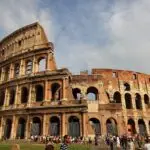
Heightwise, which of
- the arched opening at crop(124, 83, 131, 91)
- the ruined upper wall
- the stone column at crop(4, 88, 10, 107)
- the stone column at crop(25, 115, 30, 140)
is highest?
the ruined upper wall

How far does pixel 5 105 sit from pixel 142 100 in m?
20.5

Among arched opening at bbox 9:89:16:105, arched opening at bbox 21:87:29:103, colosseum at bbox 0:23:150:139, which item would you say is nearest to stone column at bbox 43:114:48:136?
colosseum at bbox 0:23:150:139

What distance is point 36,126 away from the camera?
29.7 metres

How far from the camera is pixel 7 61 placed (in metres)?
36.5

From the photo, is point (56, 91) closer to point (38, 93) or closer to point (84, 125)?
point (38, 93)

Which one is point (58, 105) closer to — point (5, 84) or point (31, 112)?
point (31, 112)

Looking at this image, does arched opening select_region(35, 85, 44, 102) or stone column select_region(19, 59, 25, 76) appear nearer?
arched opening select_region(35, 85, 44, 102)

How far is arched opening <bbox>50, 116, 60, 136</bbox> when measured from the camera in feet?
93.8

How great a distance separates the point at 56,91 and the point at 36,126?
534 centimetres

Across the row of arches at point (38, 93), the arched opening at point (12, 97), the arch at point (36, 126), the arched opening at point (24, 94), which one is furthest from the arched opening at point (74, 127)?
the arched opening at point (12, 97)

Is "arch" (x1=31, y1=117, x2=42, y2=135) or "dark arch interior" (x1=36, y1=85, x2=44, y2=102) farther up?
"dark arch interior" (x1=36, y1=85, x2=44, y2=102)

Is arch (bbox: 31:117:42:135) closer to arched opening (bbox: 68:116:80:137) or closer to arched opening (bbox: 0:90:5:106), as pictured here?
arched opening (bbox: 68:116:80:137)

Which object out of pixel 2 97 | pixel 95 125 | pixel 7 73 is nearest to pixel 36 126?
pixel 95 125

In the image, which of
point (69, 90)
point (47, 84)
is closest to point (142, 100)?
point (69, 90)
